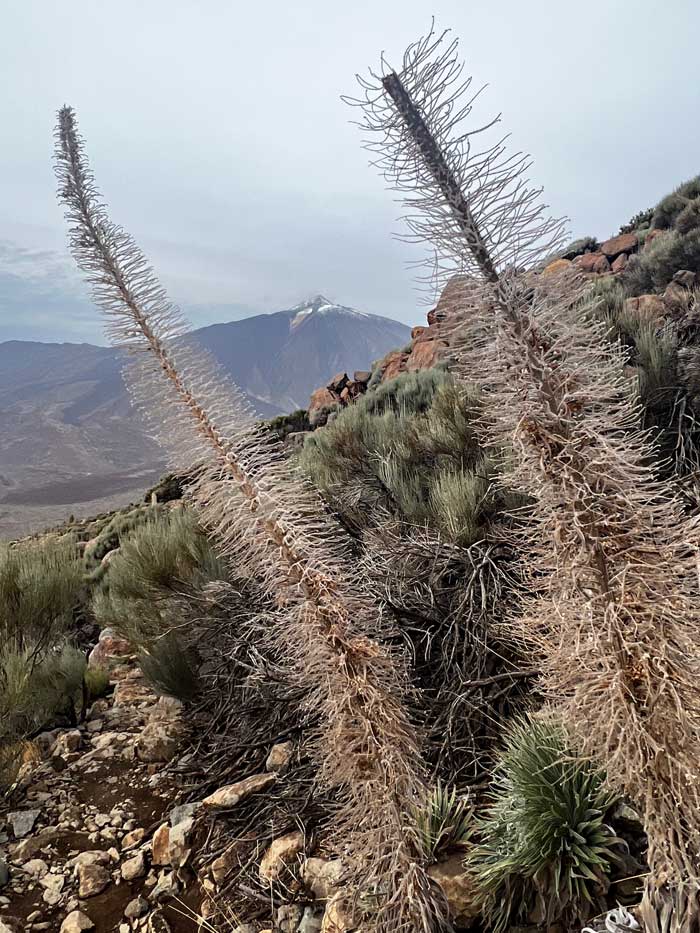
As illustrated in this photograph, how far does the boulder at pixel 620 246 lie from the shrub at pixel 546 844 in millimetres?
16140

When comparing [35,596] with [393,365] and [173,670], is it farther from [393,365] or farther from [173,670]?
[393,365]

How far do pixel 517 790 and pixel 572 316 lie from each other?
1844 millimetres

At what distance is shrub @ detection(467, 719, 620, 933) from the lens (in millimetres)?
1968

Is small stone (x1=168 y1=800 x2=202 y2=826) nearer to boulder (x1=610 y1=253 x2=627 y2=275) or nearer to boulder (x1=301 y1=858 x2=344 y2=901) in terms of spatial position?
boulder (x1=301 y1=858 x2=344 y2=901)

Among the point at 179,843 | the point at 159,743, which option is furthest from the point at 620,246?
the point at 179,843

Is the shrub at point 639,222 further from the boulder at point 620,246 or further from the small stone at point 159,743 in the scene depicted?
the small stone at point 159,743

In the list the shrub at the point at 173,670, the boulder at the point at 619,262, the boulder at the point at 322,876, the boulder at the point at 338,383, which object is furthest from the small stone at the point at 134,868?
the boulder at the point at 619,262

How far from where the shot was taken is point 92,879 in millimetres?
3100

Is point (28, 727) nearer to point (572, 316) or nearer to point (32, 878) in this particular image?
point (32, 878)

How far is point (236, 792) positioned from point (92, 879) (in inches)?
34.4

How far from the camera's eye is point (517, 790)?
219 cm

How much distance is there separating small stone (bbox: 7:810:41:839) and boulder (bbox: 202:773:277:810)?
4.13 ft

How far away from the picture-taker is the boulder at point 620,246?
15.1 m

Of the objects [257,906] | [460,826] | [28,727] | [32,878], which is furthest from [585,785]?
[28,727]
